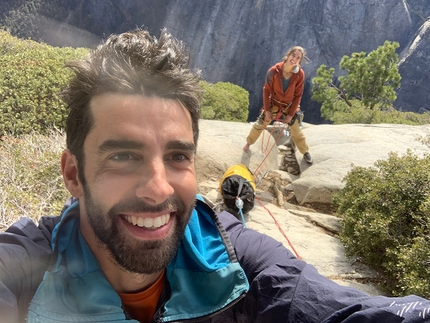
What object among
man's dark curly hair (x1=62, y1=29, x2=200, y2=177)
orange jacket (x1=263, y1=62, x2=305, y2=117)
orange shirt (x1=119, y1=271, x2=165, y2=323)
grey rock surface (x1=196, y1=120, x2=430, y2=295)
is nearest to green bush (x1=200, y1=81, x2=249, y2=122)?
grey rock surface (x1=196, y1=120, x2=430, y2=295)

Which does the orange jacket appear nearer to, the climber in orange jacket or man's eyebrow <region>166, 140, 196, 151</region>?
the climber in orange jacket

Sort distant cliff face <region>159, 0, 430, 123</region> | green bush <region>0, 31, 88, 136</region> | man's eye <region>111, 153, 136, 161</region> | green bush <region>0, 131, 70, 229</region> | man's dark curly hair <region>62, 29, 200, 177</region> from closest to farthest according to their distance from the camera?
man's eye <region>111, 153, 136, 161</region>, man's dark curly hair <region>62, 29, 200, 177</region>, green bush <region>0, 131, 70, 229</region>, green bush <region>0, 31, 88, 136</region>, distant cliff face <region>159, 0, 430, 123</region>

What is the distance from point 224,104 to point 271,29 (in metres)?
30.4

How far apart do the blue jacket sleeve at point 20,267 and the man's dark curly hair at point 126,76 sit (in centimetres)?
37

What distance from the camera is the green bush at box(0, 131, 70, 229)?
310 cm

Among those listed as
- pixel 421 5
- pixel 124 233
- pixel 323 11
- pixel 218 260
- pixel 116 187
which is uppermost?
pixel 421 5

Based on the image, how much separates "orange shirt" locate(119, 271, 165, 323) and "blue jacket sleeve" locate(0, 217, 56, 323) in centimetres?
39

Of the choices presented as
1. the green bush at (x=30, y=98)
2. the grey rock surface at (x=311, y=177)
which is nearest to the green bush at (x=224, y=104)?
the grey rock surface at (x=311, y=177)

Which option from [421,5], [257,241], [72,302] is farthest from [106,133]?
[421,5]

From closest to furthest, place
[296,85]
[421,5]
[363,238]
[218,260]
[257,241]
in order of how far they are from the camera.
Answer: [218,260] → [257,241] → [363,238] → [296,85] → [421,5]

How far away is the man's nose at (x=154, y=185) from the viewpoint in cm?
127

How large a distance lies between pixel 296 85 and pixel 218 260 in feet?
16.1

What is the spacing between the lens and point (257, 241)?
166cm

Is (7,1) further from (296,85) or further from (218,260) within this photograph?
(218,260)
